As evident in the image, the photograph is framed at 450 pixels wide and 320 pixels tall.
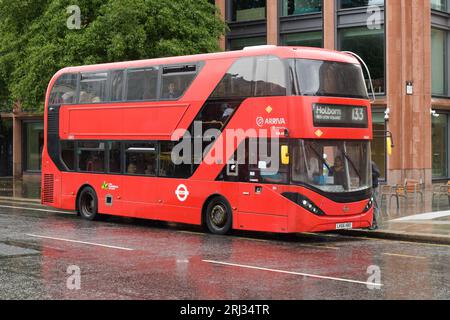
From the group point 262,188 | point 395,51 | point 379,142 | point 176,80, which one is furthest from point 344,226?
point 395,51

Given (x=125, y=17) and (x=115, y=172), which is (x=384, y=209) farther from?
(x=125, y=17)

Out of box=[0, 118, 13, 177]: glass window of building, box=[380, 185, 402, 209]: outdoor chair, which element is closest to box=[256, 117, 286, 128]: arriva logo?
box=[380, 185, 402, 209]: outdoor chair

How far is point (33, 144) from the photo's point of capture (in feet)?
151

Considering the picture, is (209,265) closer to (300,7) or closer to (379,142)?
(379,142)

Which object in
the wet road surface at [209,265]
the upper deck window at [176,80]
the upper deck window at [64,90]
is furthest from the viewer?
the upper deck window at [64,90]

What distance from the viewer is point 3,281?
399 inches

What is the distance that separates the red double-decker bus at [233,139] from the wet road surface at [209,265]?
786 mm

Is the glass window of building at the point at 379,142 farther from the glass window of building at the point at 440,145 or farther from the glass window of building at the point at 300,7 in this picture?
the glass window of building at the point at 300,7

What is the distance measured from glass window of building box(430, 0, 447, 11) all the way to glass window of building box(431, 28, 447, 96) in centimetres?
104

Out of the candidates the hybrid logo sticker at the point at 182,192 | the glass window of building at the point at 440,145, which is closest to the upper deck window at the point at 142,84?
the hybrid logo sticker at the point at 182,192

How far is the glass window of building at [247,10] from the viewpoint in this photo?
34750 mm

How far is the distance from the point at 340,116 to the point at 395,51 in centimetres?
1664

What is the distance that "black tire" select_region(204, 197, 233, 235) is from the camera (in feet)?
54.3

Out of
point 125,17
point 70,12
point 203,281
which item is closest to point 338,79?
point 203,281
